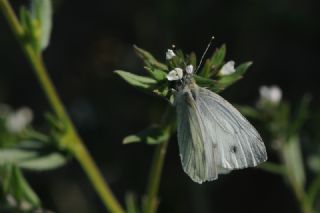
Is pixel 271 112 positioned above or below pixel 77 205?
above

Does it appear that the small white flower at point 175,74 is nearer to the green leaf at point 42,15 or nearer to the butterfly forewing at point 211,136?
the butterfly forewing at point 211,136

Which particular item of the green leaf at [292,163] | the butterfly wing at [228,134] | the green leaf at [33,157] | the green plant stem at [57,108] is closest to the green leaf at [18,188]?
the green leaf at [33,157]

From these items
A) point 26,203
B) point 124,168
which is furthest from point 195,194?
point 26,203

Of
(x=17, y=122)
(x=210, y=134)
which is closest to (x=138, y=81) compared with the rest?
(x=210, y=134)

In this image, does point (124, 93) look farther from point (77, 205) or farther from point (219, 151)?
point (219, 151)

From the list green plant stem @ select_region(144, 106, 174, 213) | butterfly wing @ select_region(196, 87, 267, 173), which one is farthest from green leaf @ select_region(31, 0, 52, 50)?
butterfly wing @ select_region(196, 87, 267, 173)

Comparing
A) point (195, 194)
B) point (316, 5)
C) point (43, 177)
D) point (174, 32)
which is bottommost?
point (195, 194)

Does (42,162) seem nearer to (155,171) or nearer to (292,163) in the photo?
(155,171)
